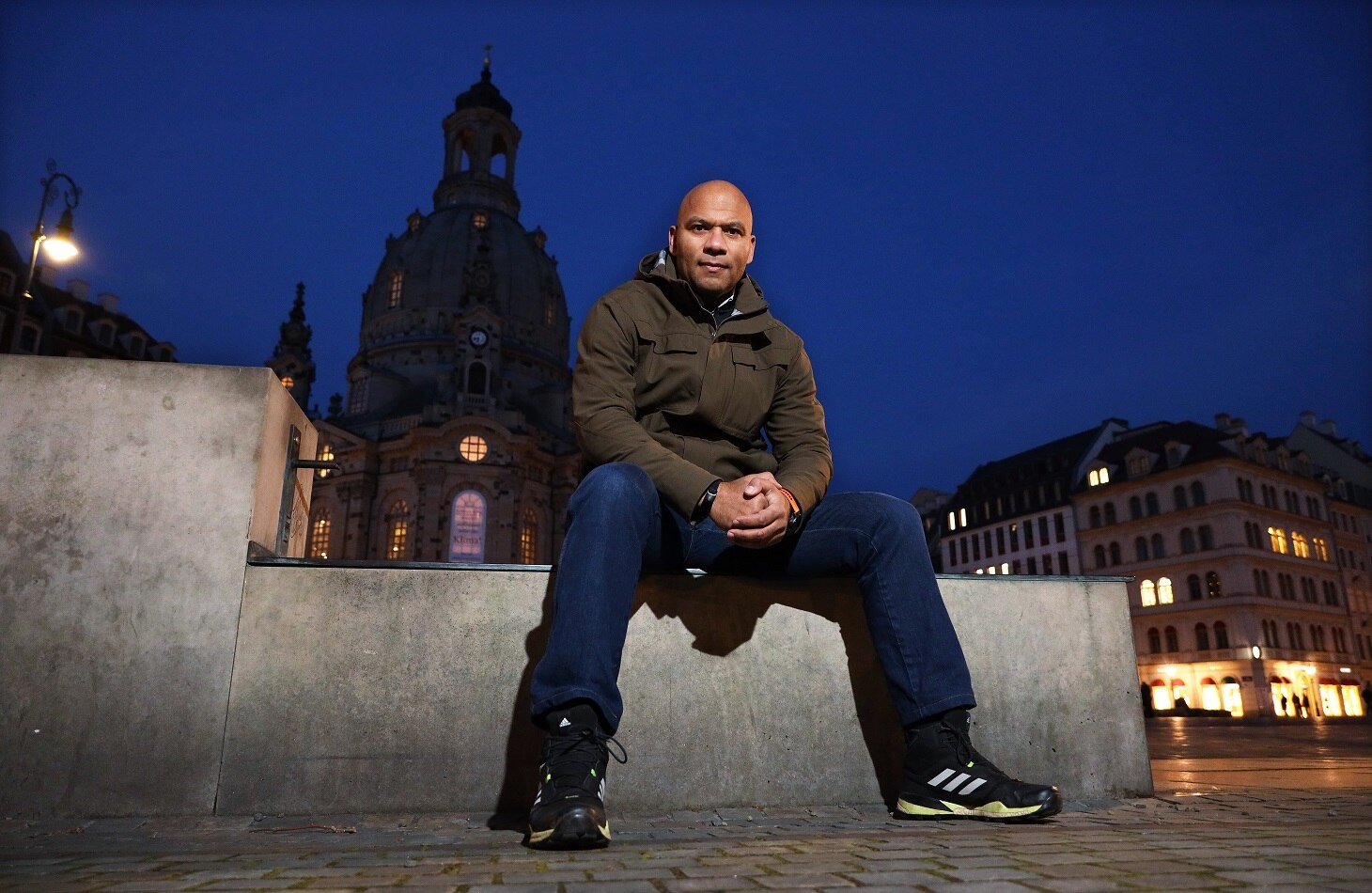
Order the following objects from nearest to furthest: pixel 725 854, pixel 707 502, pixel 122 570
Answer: pixel 725 854
pixel 707 502
pixel 122 570

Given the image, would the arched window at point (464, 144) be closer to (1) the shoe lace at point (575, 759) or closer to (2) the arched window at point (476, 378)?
(2) the arched window at point (476, 378)

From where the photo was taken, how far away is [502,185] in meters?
70.8

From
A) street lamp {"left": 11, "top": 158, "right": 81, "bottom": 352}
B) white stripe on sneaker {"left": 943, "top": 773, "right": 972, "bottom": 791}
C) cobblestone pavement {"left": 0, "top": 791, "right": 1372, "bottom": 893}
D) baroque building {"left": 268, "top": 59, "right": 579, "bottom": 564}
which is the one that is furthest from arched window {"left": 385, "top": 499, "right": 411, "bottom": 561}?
white stripe on sneaker {"left": 943, "top": 773, "right": 972, "bottom": 791}

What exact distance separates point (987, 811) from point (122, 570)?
306cm

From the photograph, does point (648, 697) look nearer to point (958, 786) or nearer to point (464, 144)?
point (958, 786)

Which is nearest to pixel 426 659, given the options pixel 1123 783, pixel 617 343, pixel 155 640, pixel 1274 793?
pixel 155 640

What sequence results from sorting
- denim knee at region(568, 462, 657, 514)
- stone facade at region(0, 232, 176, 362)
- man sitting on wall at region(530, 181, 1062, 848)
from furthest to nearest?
stone facade at region(0, 232, 176, 362) → denim knee at region(568, 462, 657, 514) → man sitting on wall at region(530, 181, 1062, 848)

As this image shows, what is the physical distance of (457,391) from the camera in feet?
179

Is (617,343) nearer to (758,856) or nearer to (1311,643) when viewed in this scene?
(758,856)

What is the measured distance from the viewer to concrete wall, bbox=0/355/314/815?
301cm

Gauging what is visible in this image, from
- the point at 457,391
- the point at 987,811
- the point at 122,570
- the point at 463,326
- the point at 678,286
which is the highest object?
the point at 463,326

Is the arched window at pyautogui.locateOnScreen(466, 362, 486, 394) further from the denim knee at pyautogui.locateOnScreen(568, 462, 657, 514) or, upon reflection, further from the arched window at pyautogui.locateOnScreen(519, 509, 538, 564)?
the denim knee at pyautogui.locateOnScreen(568, 462, 657, 514)

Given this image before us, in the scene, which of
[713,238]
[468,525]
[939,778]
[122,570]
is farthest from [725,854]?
[468,525]

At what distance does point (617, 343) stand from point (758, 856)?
6.09 feet
